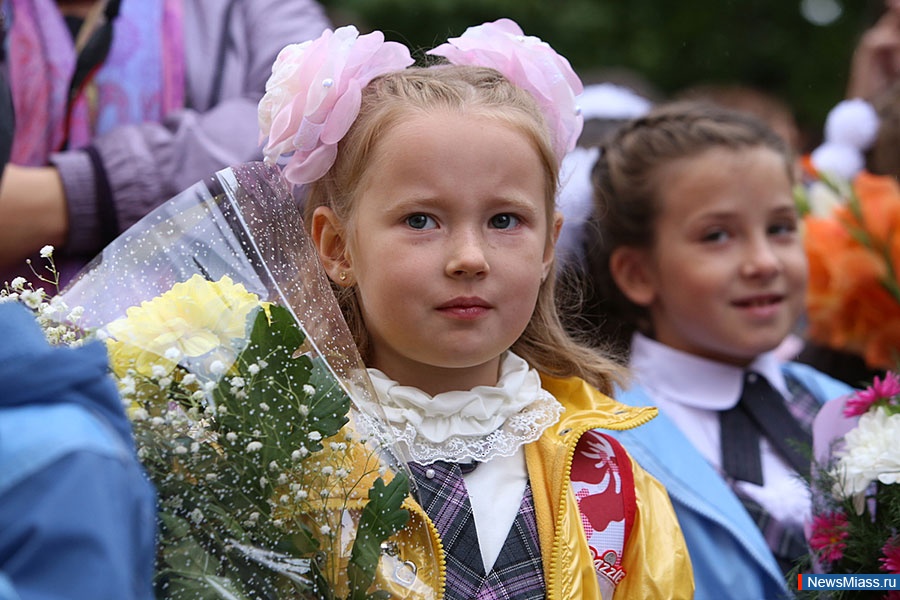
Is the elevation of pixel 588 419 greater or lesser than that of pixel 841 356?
greater

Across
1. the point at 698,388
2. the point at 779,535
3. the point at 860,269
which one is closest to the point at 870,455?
the point at 779,535

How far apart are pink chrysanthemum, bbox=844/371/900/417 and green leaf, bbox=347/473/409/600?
1179mm

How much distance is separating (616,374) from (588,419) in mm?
313

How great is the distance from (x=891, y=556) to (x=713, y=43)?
8.78 metres

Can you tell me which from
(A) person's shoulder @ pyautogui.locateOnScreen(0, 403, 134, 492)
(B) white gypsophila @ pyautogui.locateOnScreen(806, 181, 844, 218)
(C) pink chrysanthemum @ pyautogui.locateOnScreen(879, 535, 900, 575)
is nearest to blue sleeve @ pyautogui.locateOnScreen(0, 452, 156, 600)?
(A) person's shoulder @ pyautogui.locateOnScreen(0, 403, 134, 492)

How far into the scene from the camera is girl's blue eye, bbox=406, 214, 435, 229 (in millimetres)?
2180

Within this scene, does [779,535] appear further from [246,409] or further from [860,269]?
[246,409]

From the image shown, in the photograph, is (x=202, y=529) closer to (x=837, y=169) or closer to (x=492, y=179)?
(x=492, y=179)

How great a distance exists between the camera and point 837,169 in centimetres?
434

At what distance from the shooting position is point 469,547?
2.17 m

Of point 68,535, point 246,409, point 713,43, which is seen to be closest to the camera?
point 68,535

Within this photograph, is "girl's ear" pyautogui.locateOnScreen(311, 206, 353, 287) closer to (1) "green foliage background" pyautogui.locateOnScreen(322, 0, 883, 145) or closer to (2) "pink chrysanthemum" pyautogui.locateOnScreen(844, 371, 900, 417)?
(2) "pink chrysanthemum" pyautogui.locateOnScreen(844, 371, 900, 417)

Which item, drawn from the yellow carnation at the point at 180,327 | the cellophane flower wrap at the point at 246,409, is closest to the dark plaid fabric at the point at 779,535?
the cellophane flower wrap at the point at 246,409

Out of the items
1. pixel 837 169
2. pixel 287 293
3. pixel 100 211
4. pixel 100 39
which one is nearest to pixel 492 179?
pixel 287 293
